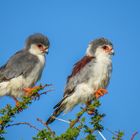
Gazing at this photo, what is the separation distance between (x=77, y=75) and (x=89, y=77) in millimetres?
251

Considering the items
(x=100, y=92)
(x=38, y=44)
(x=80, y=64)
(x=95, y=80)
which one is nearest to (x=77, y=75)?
(x=80, y=64)

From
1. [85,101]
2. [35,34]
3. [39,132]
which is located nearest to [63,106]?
[85,101]

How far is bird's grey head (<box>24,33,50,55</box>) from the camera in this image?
955 centimetres

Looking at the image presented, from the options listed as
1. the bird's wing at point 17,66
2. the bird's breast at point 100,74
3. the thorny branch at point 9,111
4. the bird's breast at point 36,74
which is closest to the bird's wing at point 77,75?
the bird's breast at point 100,74

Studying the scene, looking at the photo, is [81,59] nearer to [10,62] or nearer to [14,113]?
[10,62]

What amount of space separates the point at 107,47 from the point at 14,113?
12.2 feet

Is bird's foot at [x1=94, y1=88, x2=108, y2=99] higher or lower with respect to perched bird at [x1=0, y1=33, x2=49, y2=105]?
lower

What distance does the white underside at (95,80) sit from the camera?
8594mm

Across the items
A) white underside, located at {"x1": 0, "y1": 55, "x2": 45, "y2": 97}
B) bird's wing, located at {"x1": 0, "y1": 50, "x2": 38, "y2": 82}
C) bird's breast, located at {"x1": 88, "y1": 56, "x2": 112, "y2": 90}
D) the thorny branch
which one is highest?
bird's wing, located at {"x1": 0, "y1": 50, "x2": 38, "y2": 82}

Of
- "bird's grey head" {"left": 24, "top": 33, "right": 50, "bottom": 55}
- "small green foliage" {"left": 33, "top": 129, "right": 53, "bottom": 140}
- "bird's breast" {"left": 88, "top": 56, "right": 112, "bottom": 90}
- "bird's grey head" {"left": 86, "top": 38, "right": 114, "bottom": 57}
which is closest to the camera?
"small green foliage" {"left": 33, "top": 129, "right": 53, "bottom": 140}

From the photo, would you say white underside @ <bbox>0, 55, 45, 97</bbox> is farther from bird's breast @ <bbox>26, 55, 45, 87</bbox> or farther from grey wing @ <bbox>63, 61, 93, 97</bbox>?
grey wing @ <bbox>63, 61, 93, 97</bbox>

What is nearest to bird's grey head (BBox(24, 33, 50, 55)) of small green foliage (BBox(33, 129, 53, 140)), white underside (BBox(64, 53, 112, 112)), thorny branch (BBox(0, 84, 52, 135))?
white underside (BBox(64, 53, 112, 112))

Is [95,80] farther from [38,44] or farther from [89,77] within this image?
[38,44]

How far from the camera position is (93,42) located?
30.3 ft
